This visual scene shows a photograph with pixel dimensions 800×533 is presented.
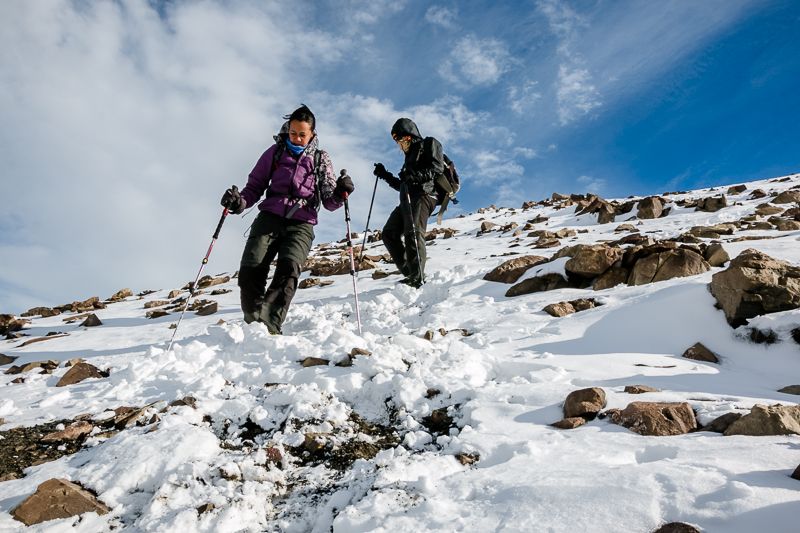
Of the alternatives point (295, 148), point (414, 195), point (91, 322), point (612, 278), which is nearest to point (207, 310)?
point (91, 322)

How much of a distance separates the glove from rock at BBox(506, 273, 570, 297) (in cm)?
313

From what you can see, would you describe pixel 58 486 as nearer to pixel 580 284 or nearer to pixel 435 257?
pixel 580 284

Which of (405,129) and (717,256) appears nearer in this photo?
(717,256)

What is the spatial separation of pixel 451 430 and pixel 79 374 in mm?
4122

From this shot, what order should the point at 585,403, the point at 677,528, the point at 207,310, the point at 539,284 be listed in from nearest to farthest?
the point at 677,528 → the point at 585,403 → the point at 539,284 → the point at 207,310

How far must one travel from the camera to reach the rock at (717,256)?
6211 millimetres

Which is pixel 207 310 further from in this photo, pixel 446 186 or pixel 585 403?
pixel 585 403

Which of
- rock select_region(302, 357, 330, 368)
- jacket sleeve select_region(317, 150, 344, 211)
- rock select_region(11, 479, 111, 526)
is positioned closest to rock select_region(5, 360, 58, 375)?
rock select_region(302, 357, 330, 368)

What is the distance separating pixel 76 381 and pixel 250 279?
2.12 meters

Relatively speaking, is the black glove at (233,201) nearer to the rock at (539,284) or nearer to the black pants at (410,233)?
the black pants at (410,233)

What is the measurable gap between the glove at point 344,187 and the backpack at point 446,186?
2.63 m

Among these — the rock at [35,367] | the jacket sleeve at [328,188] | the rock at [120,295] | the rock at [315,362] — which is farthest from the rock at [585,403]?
the rock at [120,295]

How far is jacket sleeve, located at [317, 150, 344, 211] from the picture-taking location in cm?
617

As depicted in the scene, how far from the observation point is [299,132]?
605cm
